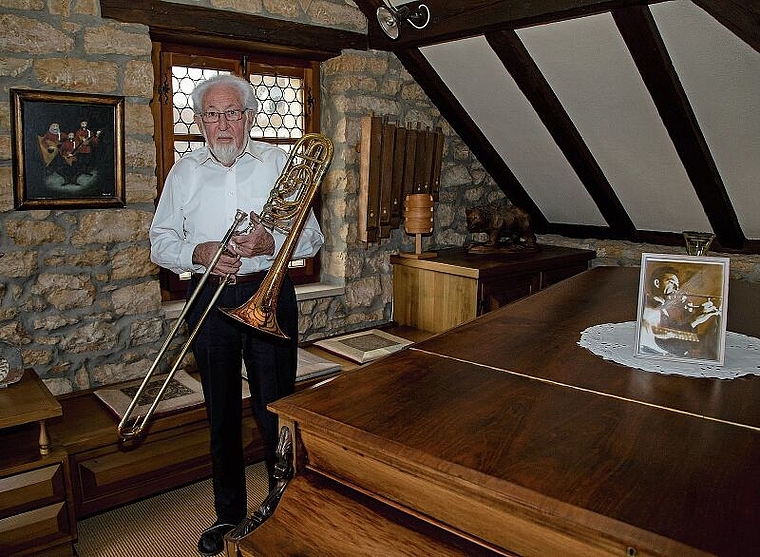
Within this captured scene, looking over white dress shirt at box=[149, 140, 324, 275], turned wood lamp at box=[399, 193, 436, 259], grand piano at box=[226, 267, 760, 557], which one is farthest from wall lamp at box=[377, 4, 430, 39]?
grand piano at box=[226, 267, 760, 557]

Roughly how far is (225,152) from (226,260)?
1.33 ft

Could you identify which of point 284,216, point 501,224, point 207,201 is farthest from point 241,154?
point 501,224

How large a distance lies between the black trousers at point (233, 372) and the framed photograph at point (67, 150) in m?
0.80

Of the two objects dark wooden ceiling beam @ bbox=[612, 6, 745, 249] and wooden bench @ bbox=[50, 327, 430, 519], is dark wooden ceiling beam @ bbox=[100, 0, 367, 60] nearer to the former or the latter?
dark wooden ceiling beam @ bbox=[612, 6, 745, 249]

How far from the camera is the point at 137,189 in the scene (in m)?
2.91

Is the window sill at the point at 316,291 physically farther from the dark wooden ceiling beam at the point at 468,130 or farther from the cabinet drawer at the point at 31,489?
the dark wooden ceiling beam at the point at 468,130

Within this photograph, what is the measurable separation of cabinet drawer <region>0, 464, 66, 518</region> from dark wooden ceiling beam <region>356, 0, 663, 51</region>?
8.25 ft

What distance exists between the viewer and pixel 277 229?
237cm

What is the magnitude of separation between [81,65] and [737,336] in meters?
2.68

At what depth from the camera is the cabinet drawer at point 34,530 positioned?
2.23 m

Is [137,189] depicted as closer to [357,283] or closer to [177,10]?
[177,10]

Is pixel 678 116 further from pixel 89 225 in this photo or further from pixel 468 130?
pixel 89 225

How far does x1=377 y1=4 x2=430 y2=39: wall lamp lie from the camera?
3.03 m

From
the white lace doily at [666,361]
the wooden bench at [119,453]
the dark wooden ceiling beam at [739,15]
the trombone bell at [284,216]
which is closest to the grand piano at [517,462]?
the white lace doily at [666,361]
